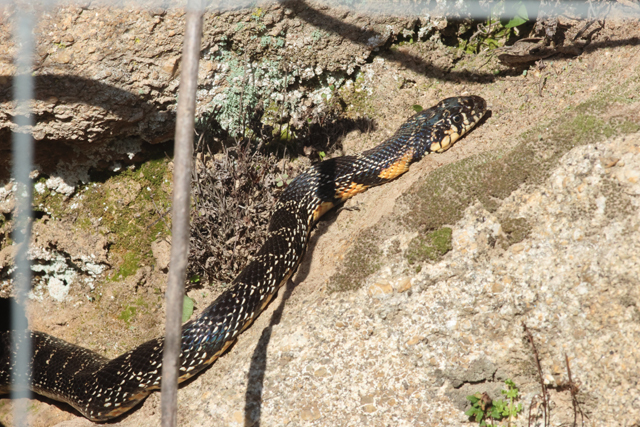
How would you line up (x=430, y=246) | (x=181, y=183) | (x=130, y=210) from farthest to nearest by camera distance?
1. (x=130, y=210)
2. (x=430, y=246)
3. (x=181, y=183)

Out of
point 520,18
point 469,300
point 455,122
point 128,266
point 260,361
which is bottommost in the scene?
point 260,361

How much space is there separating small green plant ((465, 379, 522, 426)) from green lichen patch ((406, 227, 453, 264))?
44.4 inches

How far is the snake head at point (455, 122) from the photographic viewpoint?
16.9 ft

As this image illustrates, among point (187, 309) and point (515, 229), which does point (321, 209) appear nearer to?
point (187, 309)

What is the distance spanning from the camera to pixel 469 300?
3.69m

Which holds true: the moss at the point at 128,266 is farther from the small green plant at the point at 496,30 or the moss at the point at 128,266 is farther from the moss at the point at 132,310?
the small green plant at the point at 496,30

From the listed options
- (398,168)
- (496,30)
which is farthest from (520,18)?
(398,168)

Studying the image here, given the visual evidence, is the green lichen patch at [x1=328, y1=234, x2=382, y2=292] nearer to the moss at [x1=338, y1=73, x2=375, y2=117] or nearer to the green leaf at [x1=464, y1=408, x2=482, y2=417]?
the green leaf at [x1=464, y1=408, x2=482, y2=417]

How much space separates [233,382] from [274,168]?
2506 millimetres

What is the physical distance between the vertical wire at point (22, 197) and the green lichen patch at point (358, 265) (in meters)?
3.53

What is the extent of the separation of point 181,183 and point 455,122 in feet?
11.8

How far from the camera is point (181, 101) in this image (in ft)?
8.17

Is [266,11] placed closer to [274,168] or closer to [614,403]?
[274,168]

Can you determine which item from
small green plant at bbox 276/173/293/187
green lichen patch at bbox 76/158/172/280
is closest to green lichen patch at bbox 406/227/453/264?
small green plant at bbox 276/173/293/187
